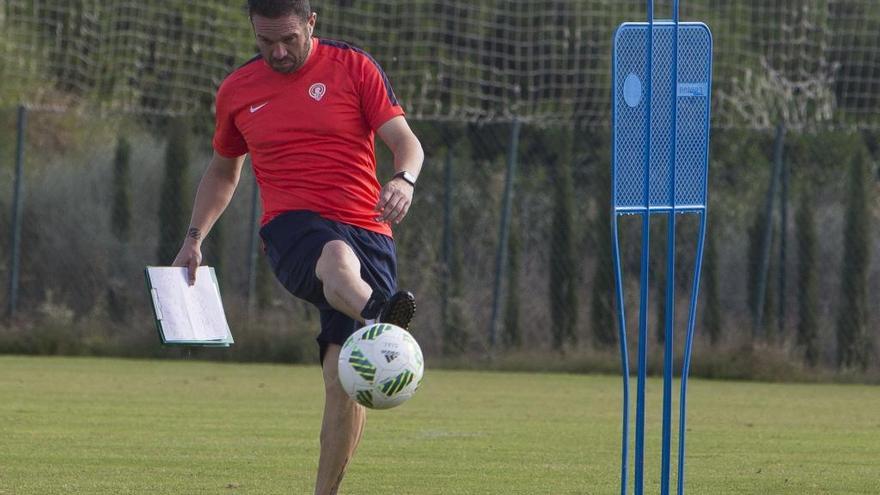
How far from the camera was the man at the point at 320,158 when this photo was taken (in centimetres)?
636

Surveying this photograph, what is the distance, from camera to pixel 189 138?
18672 mm

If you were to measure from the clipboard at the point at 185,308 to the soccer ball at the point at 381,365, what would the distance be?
2.98 ft

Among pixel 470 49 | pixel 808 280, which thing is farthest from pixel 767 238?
pixel 470 49

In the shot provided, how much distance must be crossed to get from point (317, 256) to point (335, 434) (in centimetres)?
72

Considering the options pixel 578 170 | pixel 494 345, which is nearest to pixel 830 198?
pixel 578 170

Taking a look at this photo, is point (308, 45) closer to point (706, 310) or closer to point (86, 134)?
point (706, 310)

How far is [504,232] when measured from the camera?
57.0 ft

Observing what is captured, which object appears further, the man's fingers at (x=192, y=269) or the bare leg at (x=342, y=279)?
the man's fingers at (x=192, y=269)

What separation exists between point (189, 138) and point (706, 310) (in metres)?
6.19

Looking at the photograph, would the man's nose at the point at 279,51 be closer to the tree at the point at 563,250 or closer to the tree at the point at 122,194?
the tree at the point at 563,250

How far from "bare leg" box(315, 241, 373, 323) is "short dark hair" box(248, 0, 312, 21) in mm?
903

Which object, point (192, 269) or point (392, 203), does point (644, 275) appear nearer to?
point (392, 203)

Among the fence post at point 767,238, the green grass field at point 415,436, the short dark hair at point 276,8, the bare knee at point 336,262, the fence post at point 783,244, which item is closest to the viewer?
the bare knee at point 336,262

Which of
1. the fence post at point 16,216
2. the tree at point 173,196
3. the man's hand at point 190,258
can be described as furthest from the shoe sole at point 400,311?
the fence post at point 16,216
